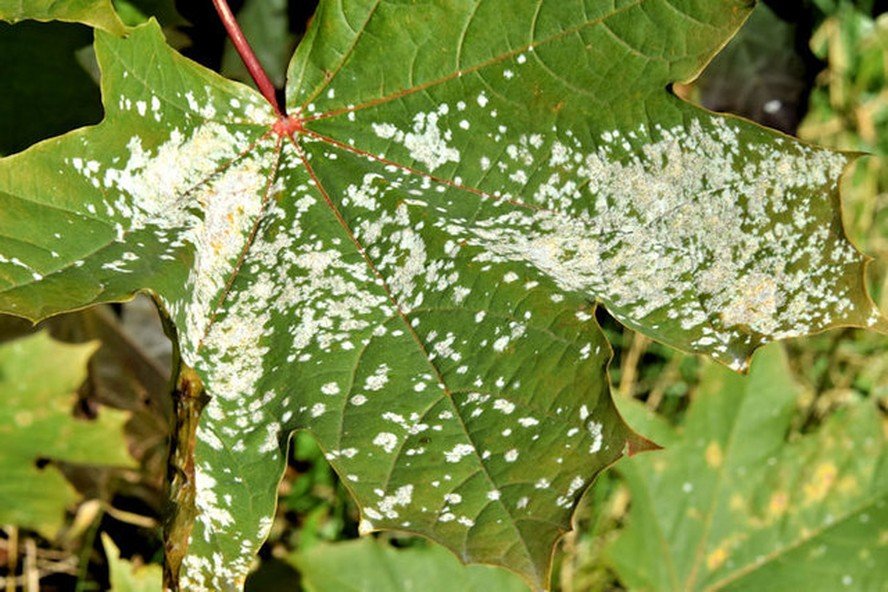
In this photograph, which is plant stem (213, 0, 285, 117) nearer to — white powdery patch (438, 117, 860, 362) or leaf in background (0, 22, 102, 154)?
white powdery patch (438, 117, 860, 362)

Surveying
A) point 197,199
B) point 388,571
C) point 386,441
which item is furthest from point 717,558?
point 197,199

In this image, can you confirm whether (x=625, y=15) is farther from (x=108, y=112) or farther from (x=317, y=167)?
(x=108, y=112)

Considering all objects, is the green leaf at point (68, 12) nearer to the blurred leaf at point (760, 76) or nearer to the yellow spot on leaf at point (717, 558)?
the blurred leaf at point (760, 76)

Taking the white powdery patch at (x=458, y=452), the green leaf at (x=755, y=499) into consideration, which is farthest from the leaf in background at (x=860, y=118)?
the white powdery patch at (x=458, y=452)

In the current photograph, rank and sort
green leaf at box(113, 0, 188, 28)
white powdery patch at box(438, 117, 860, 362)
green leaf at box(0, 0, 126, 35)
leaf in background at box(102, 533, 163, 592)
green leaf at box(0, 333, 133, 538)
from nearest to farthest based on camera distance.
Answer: green leaf at box(0, 0, 126, 35), white powdery patch at box(438, 117, 860, 362), green leaf at box(113, 0, 188, 28), leaf in background at box(102, 533, 163, 592), green leaf at box(0, 333, 133, 538)

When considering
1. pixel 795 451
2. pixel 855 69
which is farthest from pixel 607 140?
pixel 855 69

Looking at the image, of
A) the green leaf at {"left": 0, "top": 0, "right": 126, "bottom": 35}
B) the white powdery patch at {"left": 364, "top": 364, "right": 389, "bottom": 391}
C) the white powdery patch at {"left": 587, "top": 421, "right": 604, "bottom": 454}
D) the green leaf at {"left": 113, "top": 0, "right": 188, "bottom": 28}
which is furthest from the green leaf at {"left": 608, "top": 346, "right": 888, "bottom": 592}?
the green leaf at {"left": 0, "top": 0, "right": 126, "bottom": 35}

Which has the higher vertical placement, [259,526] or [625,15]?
[625,15]
